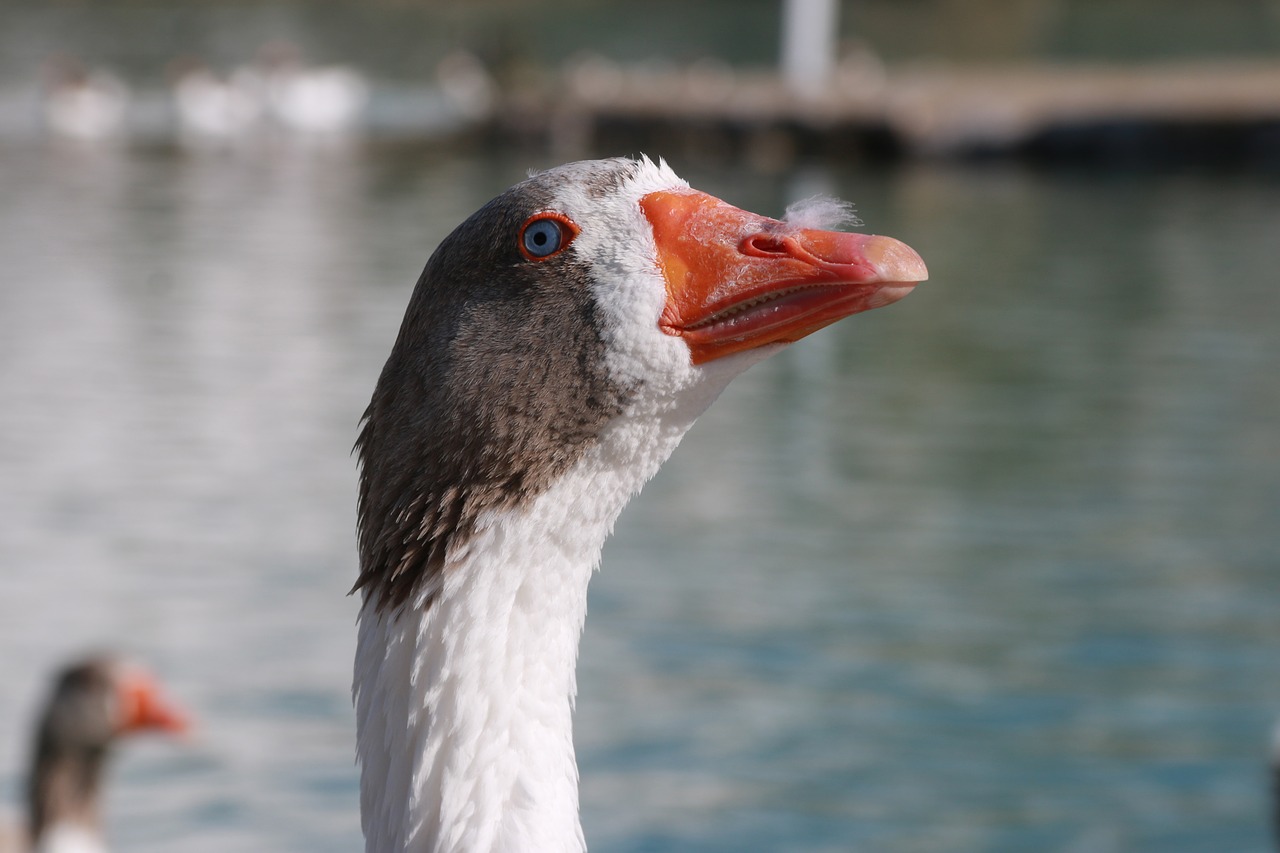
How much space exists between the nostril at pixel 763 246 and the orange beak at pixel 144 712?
246 inches

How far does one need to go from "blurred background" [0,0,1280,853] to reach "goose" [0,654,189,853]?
1.06 meters

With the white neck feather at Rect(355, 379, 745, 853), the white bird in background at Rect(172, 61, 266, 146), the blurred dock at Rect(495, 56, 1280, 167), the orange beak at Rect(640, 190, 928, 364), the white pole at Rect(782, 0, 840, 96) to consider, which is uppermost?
the white pole at Rect(782, 0, 840, 96)

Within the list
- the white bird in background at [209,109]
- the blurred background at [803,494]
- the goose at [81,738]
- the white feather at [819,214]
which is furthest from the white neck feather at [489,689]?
the white bird in background at [209,109]

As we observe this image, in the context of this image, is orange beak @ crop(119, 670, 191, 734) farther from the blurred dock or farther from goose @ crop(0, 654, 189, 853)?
Result: the blurred dock

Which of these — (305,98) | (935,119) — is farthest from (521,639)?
(305,98)

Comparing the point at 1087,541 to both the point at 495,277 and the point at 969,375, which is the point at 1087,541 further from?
the point at 495,277

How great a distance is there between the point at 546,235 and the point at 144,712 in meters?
6.19

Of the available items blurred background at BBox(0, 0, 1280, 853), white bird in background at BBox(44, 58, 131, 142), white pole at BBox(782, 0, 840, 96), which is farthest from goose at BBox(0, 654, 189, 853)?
white pole at BBox(782, 0, 840, 96)

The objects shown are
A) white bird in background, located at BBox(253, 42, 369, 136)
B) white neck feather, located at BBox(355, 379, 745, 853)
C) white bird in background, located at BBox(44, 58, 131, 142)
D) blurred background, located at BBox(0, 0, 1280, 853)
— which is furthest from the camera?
white bird in background, located at BBox(253, 42, 369, 136)

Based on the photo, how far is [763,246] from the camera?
2.98 metres

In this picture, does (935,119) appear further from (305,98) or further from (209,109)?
(209,109)

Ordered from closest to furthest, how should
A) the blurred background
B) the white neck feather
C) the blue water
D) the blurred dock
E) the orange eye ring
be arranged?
the white neck feather
the orange eye ring
the blue water
the blurred background
the blurred dock

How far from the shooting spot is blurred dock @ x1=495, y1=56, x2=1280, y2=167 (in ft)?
125

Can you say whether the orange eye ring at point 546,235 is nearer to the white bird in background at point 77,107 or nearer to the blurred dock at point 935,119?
the blurred dock at point 935,119
